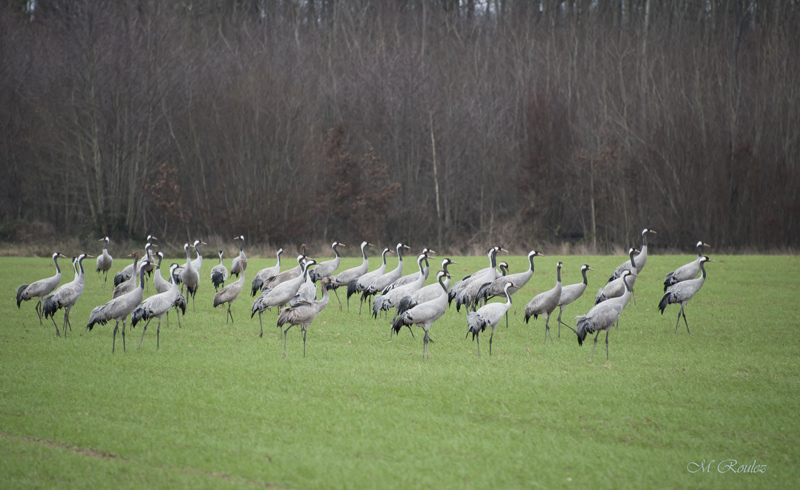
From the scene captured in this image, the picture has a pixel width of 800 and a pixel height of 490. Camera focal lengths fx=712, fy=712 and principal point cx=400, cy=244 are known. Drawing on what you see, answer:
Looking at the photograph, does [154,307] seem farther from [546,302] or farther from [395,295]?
[546,302]

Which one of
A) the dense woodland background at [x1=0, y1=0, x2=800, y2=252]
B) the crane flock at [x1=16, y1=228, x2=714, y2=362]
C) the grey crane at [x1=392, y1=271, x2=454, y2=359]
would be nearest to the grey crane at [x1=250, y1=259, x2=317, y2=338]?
the crane flock at [x1=16, y1=228, x2=714, y2=362]

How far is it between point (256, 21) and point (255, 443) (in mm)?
39501

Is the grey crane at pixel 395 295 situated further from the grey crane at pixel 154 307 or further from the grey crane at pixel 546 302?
the grey crane at pixel 154 307

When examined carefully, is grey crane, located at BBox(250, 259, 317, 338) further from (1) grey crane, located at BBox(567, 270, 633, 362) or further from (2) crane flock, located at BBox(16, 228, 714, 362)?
(1) grey crane, located at BBox(567, 270, 633, 362)

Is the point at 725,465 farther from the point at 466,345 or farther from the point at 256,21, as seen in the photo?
the point at 256,21

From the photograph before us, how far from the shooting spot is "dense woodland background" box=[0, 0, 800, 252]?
104 feet

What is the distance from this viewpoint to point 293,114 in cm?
3309

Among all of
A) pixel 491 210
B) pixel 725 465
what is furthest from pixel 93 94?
pixel 725 465
